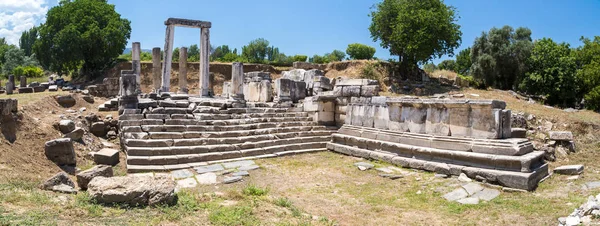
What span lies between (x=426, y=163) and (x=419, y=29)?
1977cm

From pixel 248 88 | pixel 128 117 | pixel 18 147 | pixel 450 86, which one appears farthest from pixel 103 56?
pixel 450 86

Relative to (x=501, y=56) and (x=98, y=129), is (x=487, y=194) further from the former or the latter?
(x=501, y=56)

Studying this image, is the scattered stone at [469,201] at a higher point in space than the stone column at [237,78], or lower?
lower

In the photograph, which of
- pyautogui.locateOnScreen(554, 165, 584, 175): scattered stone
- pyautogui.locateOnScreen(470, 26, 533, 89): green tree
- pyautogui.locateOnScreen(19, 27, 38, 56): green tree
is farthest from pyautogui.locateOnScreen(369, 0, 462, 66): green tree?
pyautogui.locateOnScreen(19, 27, 38, 56): green tree

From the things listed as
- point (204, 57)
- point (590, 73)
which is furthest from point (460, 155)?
point (590, 73)

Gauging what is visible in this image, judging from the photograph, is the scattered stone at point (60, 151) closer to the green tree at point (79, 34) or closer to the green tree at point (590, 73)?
the green tree at point (79, 34)

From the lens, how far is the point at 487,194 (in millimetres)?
6707

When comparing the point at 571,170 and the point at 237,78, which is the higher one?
the point at 237,78

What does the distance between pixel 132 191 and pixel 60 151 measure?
4.05 meters

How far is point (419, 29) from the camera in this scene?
1033 inches

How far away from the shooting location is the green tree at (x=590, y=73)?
68.9 feet

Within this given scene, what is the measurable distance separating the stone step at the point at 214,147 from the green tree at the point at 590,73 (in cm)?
1781

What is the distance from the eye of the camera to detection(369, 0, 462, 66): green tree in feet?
85.7

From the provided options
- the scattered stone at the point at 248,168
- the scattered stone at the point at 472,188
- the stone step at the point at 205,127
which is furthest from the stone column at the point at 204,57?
the scattered stone at the point at 472,188
